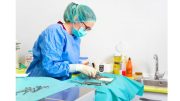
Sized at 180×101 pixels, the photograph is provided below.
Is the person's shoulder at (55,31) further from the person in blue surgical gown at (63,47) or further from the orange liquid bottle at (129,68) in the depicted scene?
the orange liquid bottle at (129,68)

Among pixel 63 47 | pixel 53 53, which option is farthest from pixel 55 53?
pixel 63 47

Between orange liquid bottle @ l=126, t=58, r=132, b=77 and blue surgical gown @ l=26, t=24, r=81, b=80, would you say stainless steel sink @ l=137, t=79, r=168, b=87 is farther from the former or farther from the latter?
blue surgical gown @ l=26, t=24, r=81, b=80

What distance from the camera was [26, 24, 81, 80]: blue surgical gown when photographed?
4.90 ft

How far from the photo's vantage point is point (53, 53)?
1.50 meters

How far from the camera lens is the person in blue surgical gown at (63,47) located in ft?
4.93

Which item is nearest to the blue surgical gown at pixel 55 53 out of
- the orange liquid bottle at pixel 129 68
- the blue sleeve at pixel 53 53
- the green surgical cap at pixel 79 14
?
the blue sleeve at pixel 53 53

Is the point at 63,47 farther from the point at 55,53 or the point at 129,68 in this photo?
the point at 129,68

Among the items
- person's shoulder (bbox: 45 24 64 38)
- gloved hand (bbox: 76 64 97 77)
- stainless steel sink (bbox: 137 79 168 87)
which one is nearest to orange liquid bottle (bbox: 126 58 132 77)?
stainless steel sink (bbox: 137 79 168 87)

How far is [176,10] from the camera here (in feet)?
1.44

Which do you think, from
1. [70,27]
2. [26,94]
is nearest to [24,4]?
[70,27]

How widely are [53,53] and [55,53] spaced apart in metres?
0.02

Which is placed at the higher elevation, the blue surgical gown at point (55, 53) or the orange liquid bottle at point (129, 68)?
the blue surgical gown at point (55, 53)
